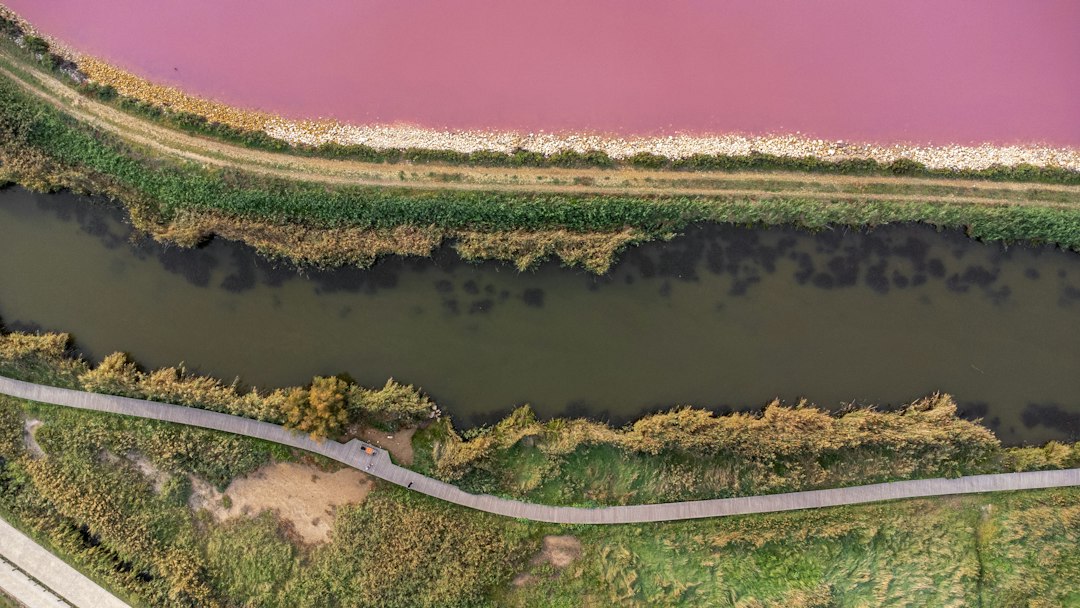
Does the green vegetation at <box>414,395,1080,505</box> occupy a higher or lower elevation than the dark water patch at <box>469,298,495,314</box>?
lower

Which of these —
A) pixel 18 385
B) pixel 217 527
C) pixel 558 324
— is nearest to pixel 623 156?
pixel 558 324

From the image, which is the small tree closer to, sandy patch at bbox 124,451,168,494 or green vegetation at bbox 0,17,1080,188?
sandy patch at bbox 124,451,168,494

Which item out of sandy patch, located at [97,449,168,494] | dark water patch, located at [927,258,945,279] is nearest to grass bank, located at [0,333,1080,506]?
sandy patch, located at [97,449,168,494]

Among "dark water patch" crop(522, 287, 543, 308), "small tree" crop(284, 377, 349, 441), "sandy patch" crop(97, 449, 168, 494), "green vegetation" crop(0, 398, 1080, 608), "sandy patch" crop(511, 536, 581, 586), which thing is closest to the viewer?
"small tree" crop(284, 377, 349, 441)

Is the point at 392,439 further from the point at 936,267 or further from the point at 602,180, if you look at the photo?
the point at 936,267

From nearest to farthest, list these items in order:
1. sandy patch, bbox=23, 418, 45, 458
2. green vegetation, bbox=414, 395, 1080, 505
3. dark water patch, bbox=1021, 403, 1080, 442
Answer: green vegetation, bbox=414, 395, 1080, 505, sandy patch, bbox=23, 418, 45, 458, dark water patch, bbox=1021, 403, 1080, 442

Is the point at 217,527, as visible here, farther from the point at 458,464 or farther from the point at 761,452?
the point at 761,452

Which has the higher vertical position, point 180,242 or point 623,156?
point 623,156
